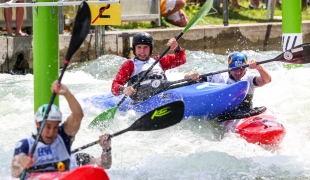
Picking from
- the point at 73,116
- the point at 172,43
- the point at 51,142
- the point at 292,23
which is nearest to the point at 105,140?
the point at 73,116

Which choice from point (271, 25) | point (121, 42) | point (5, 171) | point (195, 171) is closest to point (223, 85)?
point (195, 171)

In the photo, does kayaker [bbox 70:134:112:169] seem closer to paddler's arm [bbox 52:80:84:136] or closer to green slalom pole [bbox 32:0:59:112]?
paddler's arm [bbox 52:80:84:136]

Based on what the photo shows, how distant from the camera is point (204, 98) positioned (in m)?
7.67

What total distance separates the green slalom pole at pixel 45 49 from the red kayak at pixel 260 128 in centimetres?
264

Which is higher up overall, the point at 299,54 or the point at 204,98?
the point at 299,54

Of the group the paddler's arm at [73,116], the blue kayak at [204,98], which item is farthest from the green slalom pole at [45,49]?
the blue kayak at [204,98]

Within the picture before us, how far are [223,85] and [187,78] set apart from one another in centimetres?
52

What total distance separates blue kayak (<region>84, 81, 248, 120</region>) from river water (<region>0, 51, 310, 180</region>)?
0.49ft

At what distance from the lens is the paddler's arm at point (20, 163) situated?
475cm

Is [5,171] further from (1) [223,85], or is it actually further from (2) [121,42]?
(2) [121,42]

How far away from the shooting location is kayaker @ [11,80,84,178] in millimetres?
4864

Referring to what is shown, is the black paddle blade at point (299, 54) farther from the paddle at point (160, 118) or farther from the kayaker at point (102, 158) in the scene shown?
the kayaker at point (102, 158)

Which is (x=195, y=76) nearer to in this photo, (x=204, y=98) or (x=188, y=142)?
(x=204, y=98)

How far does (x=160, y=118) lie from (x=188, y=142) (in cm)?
189
